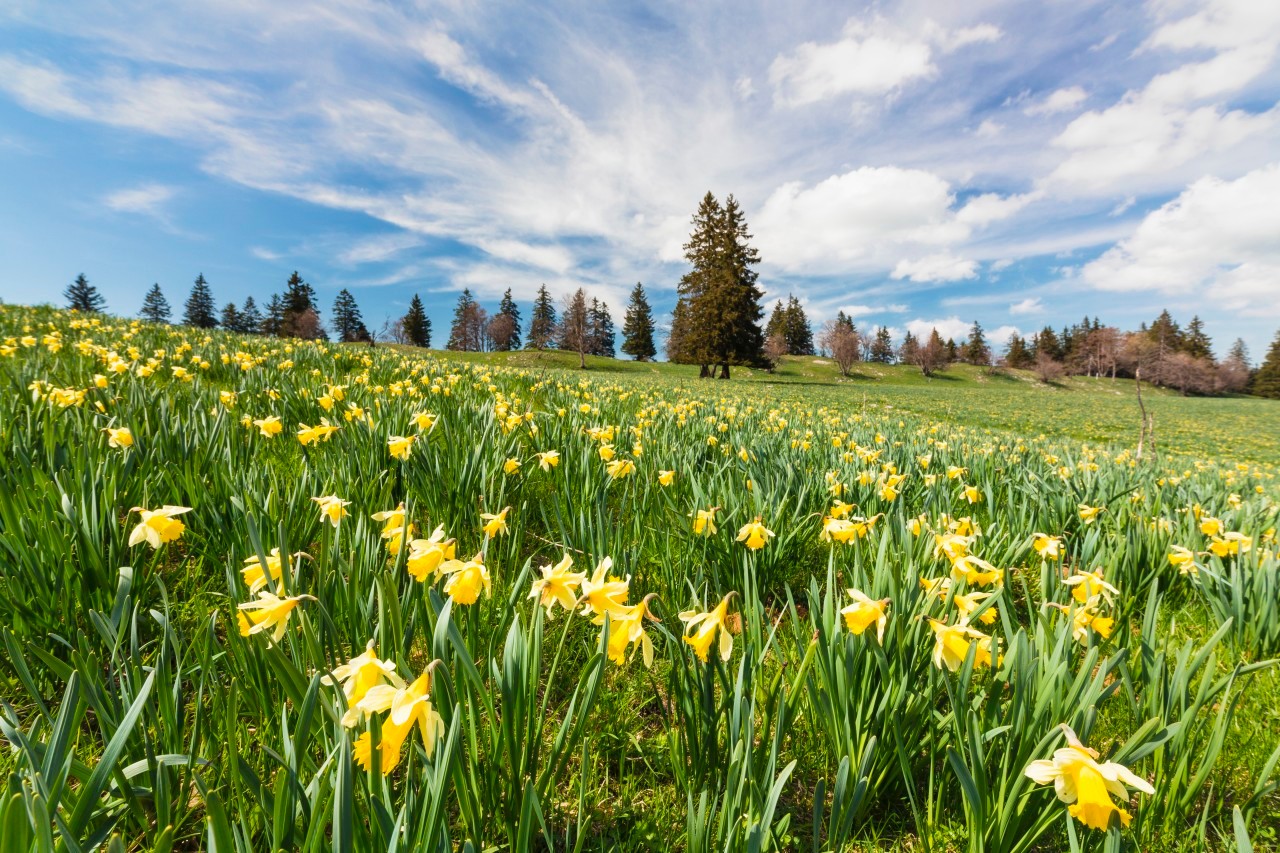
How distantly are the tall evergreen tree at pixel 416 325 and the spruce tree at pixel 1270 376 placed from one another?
129 meters

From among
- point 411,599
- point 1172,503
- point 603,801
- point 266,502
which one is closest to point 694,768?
point 603,801

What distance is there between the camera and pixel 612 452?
304 cm

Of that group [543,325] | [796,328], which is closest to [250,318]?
[543,325]

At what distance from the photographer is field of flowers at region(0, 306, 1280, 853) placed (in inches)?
39.2

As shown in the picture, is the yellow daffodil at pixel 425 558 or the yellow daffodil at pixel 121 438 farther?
the yellow daffodil at pixel 121 438

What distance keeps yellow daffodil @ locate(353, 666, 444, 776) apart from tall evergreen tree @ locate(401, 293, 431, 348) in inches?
3538

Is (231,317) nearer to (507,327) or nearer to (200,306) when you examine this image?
(200,306)

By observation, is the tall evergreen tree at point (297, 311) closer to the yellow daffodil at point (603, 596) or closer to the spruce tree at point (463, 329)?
the spruce tree at point (463, 329)

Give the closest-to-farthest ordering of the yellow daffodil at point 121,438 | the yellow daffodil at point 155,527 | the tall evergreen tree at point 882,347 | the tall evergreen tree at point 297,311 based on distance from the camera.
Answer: the yellow daffodil at point 155,527 < the yellow daffodil at point 121,438 < the tall evergreen tree at point 297,311 < the tall evergreen tree at point 882,347

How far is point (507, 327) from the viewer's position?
85.0m

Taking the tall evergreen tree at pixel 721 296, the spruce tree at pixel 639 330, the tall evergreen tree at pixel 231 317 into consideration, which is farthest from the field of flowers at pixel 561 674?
the tall evergreen tree at pixel 231 317

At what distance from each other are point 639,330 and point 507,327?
22.9 metres

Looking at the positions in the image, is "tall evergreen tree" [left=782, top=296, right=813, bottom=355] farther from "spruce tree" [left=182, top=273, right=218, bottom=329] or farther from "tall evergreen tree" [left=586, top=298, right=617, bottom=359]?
"spruce tree" [left=182, top=273, right=218, bottom=329]

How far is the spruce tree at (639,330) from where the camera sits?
78.6 m
